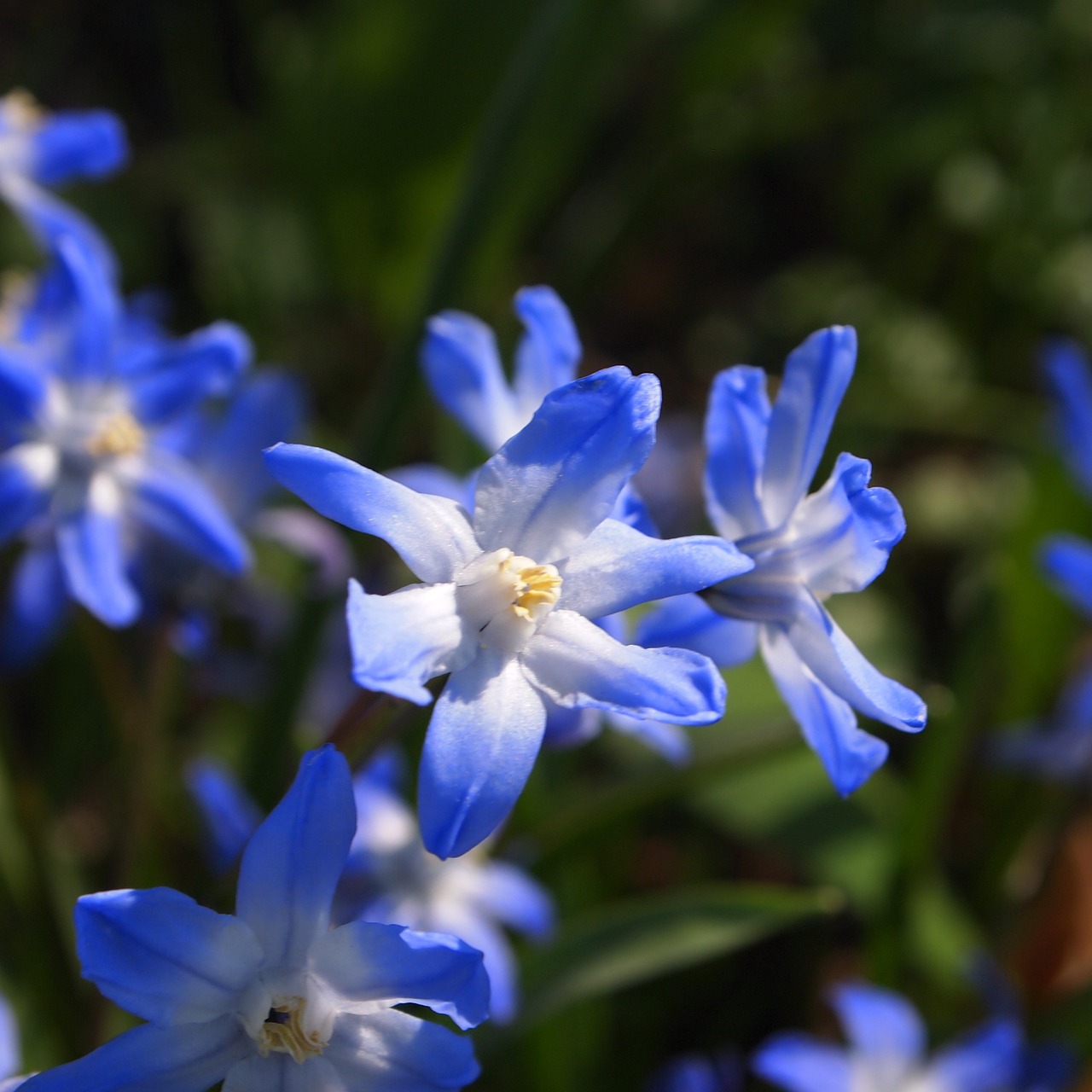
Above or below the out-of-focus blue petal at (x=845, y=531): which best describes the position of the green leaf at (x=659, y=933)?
below

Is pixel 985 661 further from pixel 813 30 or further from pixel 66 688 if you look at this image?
pixel 813 30

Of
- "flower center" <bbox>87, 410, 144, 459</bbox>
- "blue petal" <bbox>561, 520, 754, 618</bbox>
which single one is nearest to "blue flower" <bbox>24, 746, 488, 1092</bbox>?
"blue petal" <bbox>561, 520, 754, 618</bbox>

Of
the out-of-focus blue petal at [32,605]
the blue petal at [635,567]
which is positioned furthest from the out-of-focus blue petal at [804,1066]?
the out-of-focus blue petal at [32,605]

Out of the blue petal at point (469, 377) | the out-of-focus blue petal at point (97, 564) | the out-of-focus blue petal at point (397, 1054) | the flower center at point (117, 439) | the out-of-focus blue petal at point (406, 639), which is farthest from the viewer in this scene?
the flower center at point (117, 439)

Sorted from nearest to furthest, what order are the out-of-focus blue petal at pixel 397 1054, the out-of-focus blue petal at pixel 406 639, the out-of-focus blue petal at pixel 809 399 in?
the out-of-focus blue petal at pixel 406 639 → the out-of-focus blue petal at pixel 397 1054 → the out-of-focus blue petal at pixel 809 399

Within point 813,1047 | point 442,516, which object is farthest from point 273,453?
point 813,1047

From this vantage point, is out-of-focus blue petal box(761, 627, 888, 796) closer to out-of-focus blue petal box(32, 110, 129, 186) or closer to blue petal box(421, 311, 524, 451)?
blue petal box(421, 311, 524, 451)

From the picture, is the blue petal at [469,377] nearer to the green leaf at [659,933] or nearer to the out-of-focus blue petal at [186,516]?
the out-of-focus blue petal at [186,516]
